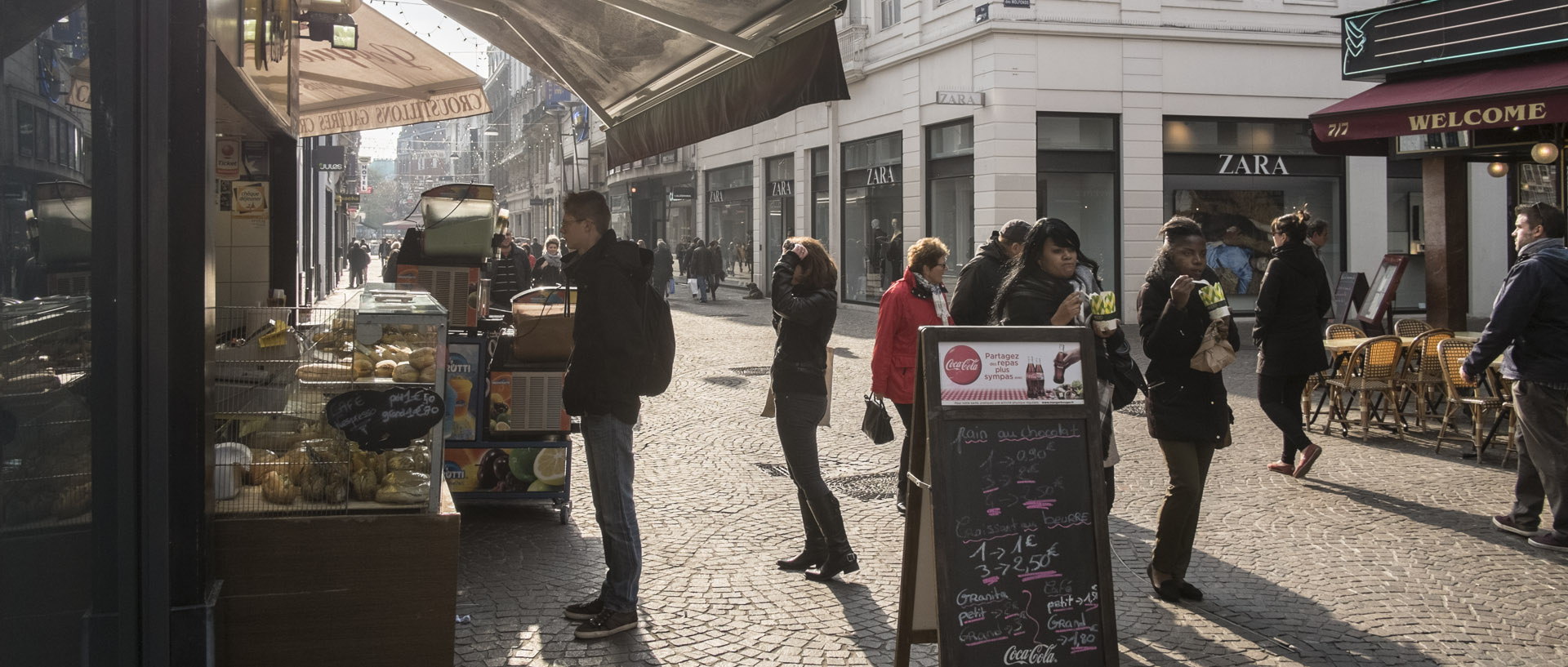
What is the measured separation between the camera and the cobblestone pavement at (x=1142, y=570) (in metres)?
4.83

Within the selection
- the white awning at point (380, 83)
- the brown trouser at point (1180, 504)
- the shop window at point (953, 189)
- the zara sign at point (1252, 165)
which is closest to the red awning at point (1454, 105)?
the brown trouser at point (1180, 504)

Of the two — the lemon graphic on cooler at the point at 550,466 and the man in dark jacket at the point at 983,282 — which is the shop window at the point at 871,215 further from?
the lemon graphic on cooler at the point at 550,466

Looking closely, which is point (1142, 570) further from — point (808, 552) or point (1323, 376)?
point (1323, 376)

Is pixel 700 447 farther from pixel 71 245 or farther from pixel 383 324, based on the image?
pixel 71 245

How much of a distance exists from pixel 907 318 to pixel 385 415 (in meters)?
3.29

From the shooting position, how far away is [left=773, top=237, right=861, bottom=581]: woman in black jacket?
5.73 meters

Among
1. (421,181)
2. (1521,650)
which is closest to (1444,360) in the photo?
(1521,650)

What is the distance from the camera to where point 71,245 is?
298 centimetres

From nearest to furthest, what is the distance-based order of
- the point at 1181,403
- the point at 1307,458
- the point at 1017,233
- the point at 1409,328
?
1. the point at 1181,403
2. the point at 1017,233
3. the point at 1307,458
4. the point at 1409,328

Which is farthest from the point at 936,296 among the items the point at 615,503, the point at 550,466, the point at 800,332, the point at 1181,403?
the point at 615,503

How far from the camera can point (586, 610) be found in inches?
201

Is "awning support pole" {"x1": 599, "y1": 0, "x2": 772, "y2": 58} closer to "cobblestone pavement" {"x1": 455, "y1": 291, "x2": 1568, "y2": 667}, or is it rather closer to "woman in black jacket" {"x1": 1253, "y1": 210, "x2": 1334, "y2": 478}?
"cobblestone pavement" {"x1": 455, "y1": 291, "x2": 1568, "y2": 667}

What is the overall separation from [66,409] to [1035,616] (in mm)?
2930

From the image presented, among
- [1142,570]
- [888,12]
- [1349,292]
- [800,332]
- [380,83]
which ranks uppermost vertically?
[888,12]
